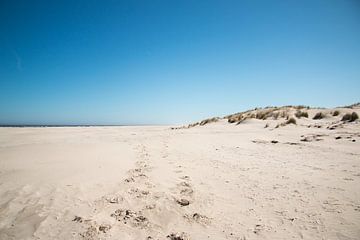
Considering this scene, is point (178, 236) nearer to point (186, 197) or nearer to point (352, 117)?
point (186, 197)

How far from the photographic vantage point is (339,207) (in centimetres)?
251

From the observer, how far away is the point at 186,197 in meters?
3.03

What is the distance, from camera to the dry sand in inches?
88.0

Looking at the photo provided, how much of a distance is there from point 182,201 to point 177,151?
339 centimetres

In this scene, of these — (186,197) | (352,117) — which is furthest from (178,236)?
(352,117)

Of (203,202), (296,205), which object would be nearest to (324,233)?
(296,205)

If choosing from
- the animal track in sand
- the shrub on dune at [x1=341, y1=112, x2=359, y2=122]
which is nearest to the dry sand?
the animal track in sand

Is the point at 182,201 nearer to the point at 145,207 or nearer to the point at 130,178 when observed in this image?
the point at 145,207

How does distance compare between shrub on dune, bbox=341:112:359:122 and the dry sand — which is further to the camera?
shrub on dune, bbox=341:112:359:122

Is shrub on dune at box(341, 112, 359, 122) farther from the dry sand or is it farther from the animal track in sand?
the animal track in sand

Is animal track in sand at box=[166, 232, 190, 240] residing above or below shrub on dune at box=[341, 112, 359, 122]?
below

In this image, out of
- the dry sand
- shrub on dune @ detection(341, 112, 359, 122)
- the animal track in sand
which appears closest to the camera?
the animal track in sand

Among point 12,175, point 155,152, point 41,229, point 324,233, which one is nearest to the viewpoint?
point 324,233

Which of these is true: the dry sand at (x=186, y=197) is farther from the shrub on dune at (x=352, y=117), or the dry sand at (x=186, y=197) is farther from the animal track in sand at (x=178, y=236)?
the shrub on dune at (x=352, y=117)
